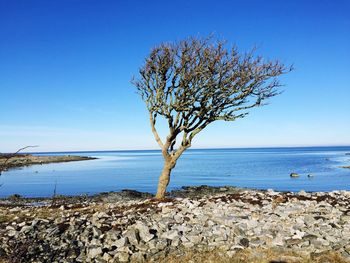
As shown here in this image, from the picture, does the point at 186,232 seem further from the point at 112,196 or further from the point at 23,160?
the point at 112,196

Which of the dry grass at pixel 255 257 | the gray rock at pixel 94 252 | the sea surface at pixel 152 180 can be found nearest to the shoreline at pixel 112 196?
the sea surface at pixel 152 180

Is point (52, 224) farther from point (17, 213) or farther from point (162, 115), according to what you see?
point (162, 115)

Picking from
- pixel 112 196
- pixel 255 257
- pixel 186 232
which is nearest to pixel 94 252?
pixel 186 232

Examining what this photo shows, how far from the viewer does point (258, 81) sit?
888 inches

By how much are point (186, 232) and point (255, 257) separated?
301cm

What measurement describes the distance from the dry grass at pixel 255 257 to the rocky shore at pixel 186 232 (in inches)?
2.6

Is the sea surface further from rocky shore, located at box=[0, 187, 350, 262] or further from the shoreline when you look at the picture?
rocky shore, located at box=[0, 187, 350, 262]

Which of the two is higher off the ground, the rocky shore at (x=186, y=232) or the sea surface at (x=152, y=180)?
the rocky shore at (x=186, y=232)

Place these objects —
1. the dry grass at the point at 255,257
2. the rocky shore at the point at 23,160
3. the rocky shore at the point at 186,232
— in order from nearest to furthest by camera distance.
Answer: the rocky shore at the point at 23,160 < the dry grass at the point at 255,257 < the rocky shore at the point at 186,232

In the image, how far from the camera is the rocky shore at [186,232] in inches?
459

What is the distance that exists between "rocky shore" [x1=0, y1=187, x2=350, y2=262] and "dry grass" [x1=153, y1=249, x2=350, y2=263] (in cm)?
7

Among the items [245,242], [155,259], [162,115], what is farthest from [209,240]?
[162,115]

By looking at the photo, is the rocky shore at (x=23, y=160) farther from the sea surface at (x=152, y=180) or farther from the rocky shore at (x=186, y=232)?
the sea surface at (x=152, y=180)

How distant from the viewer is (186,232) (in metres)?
13.2
